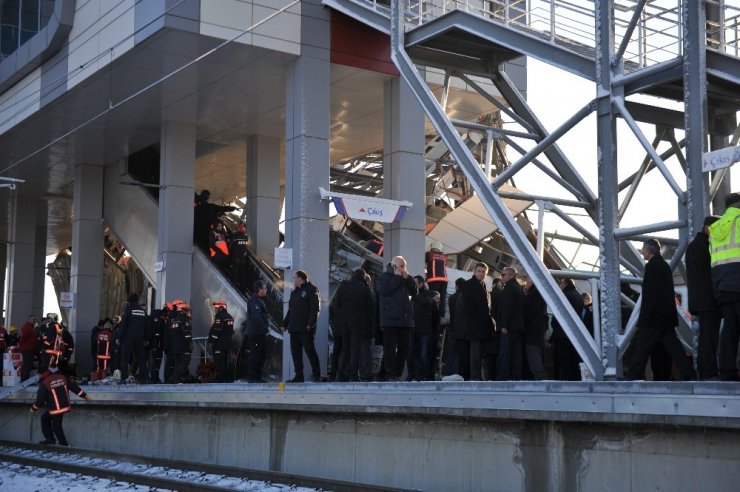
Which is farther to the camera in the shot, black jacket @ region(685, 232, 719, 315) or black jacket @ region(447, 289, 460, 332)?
black jacket @ region(447, 289, 460, 332)

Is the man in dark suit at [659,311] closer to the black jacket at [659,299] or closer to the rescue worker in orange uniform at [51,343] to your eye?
the black jacket at [659,299]

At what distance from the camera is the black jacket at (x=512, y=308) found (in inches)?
529

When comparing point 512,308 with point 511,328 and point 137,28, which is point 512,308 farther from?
point 137,28

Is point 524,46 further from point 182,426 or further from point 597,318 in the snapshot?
point 182,426

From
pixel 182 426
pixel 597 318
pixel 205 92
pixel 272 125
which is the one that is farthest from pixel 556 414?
pixel 272 125


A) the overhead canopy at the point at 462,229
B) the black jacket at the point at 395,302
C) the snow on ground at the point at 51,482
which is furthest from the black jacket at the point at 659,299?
the overhead canopy at the point at 462,229

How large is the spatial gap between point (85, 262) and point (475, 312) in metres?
19.0

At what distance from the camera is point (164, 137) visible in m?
25.7

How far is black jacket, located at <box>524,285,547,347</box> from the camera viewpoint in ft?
45.2

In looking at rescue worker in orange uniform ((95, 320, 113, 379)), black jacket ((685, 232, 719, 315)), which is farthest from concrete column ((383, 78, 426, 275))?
black jacket ((685, 232, 719, 315))

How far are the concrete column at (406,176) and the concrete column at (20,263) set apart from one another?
19764mm

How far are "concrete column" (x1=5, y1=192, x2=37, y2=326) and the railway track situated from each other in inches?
718

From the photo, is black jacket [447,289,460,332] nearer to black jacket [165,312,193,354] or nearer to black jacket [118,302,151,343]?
black jacket [165,312,193,354]

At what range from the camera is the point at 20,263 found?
36500 mm
